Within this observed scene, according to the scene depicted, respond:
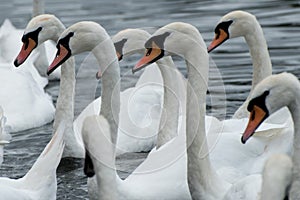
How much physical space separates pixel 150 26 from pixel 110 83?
7585mm

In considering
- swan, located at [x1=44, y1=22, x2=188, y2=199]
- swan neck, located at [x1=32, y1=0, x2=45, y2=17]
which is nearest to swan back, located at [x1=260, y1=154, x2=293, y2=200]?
swan, located at [x1=44, y1=22, x2=188, y2=199]

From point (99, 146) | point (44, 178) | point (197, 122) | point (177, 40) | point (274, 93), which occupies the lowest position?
point (44, 178)

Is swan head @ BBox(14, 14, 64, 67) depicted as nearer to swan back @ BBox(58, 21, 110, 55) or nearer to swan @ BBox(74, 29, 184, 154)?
swan @ BBox(74, 29, 184, 154)

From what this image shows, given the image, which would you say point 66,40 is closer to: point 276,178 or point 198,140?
point 198,140

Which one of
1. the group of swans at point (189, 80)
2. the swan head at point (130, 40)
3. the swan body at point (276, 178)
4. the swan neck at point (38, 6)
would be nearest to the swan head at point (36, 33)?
the swan head at point (130, 40)

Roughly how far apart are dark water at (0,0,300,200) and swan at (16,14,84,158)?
0.16 metres

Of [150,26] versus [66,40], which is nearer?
[66,40]

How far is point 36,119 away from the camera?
39.9ft

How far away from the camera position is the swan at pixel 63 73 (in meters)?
10.6

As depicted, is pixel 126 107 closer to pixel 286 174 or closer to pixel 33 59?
pixel 33 59

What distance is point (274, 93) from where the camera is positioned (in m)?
7.61

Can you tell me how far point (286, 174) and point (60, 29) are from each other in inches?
197

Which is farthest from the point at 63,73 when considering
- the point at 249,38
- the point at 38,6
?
the point at 38,6

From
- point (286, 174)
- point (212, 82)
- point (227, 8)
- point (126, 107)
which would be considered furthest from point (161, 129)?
point (227, 8)
